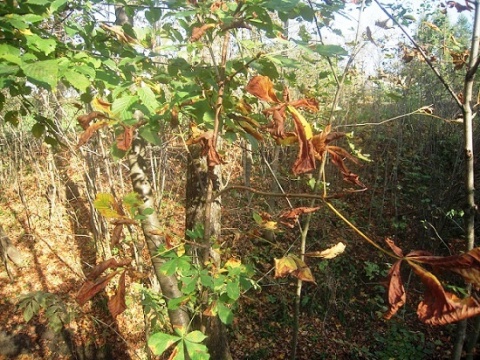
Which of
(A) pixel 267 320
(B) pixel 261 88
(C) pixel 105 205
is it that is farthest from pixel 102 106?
(A) pixel 267 320

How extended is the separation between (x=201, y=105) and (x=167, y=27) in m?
0.52

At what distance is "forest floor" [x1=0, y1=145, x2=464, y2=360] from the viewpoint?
4309 millimetres

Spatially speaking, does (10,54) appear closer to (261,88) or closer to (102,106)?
(102,106)

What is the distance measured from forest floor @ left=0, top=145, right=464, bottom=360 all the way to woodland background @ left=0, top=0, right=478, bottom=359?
3 centimetres

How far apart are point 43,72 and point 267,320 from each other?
4699 millimetres

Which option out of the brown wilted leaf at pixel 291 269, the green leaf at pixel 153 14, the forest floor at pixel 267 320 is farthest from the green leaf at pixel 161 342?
the forest floor at pixel 267 320

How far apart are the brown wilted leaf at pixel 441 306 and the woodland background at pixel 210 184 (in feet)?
0.38

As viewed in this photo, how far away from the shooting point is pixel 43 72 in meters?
0.99

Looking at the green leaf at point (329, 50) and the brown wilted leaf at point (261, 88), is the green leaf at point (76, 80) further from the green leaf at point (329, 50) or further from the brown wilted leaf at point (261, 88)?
the green leaf at point (329, 50)

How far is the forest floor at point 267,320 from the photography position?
4.31 metres

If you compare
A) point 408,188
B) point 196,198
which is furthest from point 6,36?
point 408,188

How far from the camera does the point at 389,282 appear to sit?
2.39ft

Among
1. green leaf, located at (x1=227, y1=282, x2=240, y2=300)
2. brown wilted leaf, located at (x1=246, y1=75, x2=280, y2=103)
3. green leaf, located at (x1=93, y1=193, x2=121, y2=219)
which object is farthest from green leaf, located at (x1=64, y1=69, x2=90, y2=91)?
green leaf, located at (x1=227, y1=282, x2=240, y2=300)

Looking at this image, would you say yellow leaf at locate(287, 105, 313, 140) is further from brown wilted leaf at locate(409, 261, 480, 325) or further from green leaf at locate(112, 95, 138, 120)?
green leaf at locate(112, 95, 138, 120)
